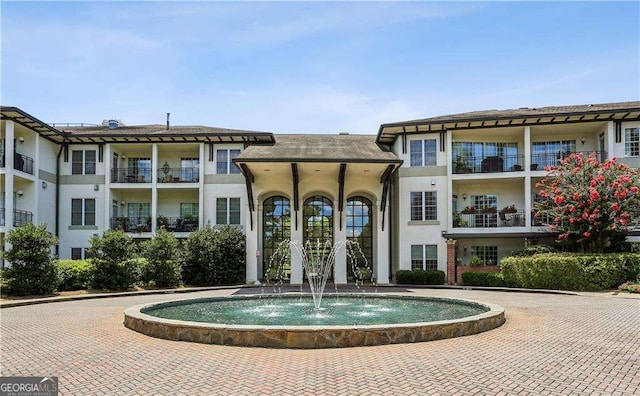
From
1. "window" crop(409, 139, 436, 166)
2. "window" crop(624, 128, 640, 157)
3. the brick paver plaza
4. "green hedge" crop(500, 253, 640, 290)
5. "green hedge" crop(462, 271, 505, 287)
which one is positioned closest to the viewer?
the brick paver plaza

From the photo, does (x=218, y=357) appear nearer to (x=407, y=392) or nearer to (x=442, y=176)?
(x=407, y=392)

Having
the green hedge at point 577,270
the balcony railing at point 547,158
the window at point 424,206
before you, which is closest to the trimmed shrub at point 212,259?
the window at point 424,206

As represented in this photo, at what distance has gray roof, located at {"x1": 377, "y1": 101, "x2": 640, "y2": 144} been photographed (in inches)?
980

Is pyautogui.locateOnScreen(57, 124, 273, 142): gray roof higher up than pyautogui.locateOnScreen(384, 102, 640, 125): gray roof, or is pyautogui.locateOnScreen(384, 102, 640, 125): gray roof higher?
pyautogui.locateOnScreen(384, 102, 640, 125): gray roof

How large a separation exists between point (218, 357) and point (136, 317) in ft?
10.8

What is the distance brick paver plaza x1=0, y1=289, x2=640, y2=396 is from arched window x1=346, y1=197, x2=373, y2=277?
17093 mm

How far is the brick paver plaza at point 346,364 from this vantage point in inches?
257

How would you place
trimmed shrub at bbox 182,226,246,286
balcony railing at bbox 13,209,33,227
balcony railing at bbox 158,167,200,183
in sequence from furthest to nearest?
balcony railing at bbox 158,167,200,183 → trimmed shrub at bbox 182,226,246,286 → balcony railing at bbox 13,209,33,227

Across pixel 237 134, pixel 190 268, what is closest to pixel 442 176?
pixel 237 134

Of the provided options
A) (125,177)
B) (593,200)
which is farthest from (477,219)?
(125,177)

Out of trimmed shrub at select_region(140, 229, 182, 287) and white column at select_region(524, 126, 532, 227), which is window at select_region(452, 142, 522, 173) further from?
trimmed shrub at select_region(140, 229, 182, 287)

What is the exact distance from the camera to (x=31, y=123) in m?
25.5

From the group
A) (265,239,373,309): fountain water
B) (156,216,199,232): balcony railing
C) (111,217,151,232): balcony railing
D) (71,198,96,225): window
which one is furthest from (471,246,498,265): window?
(71,198,96,225): window

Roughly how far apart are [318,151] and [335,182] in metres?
2.58
